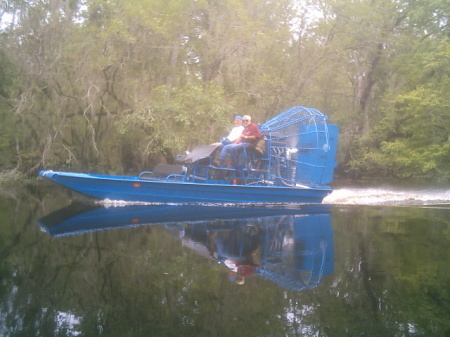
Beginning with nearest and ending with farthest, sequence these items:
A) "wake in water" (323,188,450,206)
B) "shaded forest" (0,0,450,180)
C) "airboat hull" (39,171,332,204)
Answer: "airboat hull" (39,171,332,204)
"wake in water" (323,188,450,206)
"shaded forest" (0,0,450,180)

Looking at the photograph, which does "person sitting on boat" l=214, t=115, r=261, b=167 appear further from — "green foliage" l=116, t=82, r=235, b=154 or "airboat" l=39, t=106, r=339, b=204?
"green foliage" l=116, t=82, r=235, b=154

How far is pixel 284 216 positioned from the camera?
1144 cm

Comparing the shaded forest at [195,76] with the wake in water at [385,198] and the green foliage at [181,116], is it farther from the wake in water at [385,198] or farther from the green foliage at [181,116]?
the wake in water at [385,198]

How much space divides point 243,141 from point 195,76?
7877 millimetres

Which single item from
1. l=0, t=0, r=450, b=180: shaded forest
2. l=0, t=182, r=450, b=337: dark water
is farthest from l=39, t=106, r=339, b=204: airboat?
l=0, t=0, r=450, b=180: shaded forest

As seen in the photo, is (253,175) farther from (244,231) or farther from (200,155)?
(244,231)

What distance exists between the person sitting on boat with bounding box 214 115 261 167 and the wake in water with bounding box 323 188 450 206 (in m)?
3.75

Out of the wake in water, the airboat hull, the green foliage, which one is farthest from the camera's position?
the green foliage

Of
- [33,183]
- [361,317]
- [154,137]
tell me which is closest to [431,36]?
[154,137]

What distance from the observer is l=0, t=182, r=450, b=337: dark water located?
13.7 feet

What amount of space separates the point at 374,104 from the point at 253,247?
66.2 feet

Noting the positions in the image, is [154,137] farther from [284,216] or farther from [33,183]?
[284,216]

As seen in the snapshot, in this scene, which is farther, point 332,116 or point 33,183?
point 332,116

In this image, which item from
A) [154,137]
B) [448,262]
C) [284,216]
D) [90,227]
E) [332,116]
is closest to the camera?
[448,262]
